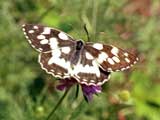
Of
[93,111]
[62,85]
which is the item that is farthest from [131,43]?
[62,85]

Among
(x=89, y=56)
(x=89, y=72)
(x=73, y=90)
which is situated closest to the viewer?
(x=89, y=72)

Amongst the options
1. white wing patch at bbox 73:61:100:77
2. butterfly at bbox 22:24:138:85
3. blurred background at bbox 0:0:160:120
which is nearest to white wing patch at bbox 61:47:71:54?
butterfly at bbox 22:24:138:85

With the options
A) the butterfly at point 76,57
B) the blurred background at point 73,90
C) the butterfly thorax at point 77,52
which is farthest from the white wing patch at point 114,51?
the blurred background at point 73,90

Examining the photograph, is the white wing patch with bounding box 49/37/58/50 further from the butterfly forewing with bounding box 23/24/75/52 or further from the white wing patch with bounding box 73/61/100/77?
the white wing patch with bounding box 73/61/100/77

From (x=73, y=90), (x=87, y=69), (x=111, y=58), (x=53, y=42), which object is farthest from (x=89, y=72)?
(x=73, y=90)

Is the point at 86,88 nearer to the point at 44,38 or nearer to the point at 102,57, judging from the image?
the point at 102,57

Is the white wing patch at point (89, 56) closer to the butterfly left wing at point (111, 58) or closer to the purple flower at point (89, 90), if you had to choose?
the butterfly left wing at point (111, 58)
